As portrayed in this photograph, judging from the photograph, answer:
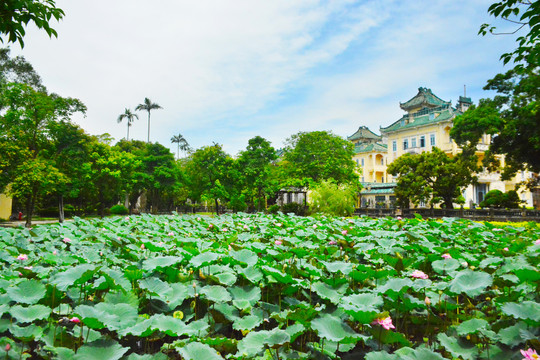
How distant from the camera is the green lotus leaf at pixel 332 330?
1615mm

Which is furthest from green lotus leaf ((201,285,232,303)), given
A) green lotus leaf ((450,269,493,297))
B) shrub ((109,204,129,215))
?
shrub ((109,204,129,215))

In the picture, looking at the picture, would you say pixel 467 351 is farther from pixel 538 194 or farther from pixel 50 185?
pixel 538 194

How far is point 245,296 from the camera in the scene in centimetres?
225

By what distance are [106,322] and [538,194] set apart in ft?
165

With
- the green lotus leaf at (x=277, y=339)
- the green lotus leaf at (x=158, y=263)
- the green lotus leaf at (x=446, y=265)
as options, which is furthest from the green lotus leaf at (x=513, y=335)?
the green lotus leaf at (x=158, y=263)

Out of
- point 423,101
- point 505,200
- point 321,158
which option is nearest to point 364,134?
point 423,101

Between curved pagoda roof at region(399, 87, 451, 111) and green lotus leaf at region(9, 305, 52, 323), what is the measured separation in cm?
4375

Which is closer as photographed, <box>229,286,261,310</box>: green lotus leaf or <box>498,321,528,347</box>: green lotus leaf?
<box>498,321,528,347</box>: green lotus leaf

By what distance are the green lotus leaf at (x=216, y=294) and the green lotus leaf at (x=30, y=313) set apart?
82 cm

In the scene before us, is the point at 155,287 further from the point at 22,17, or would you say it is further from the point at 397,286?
the point at 22,17

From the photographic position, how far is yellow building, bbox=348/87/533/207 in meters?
36.9

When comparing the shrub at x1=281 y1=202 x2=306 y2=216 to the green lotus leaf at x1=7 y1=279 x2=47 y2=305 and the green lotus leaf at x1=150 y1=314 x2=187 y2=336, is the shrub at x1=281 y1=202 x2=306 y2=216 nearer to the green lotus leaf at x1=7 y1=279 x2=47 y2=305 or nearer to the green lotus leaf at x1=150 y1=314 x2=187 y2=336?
the green lotus leaf at x1=7 y1=279 x2=47 y2=305

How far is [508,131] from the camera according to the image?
1908cm

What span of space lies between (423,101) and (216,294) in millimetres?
43555
